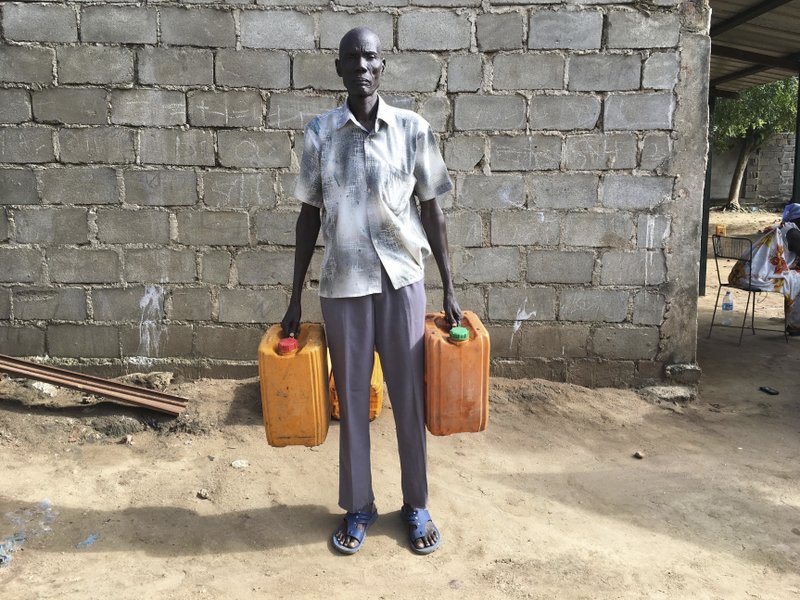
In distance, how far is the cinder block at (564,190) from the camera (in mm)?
4395

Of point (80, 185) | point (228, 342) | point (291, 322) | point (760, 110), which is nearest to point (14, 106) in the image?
point (80, 185)

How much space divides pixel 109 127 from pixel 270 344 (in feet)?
8.12

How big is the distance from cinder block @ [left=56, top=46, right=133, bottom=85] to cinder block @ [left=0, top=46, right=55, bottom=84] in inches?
2.9

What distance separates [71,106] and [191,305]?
1459mm

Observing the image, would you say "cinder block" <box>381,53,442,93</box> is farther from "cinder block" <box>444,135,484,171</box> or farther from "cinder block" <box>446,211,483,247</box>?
"cinder block" <box>446,211,483,247</box>

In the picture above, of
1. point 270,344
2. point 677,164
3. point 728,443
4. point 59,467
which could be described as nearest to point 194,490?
point 59,467

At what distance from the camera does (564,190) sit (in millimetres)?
4410

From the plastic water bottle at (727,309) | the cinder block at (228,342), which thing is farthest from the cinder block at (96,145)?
the plastic water bottle at (727,309)

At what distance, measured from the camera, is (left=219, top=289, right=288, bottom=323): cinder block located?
14.6ft

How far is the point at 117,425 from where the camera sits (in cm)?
400

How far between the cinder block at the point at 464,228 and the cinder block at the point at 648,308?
45.5 inches

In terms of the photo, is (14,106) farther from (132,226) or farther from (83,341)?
(83,341)

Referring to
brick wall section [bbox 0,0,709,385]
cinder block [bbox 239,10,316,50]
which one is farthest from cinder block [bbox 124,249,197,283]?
cinder block [bbox 239,10,316,50]

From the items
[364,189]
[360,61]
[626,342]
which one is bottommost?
[626,342]
